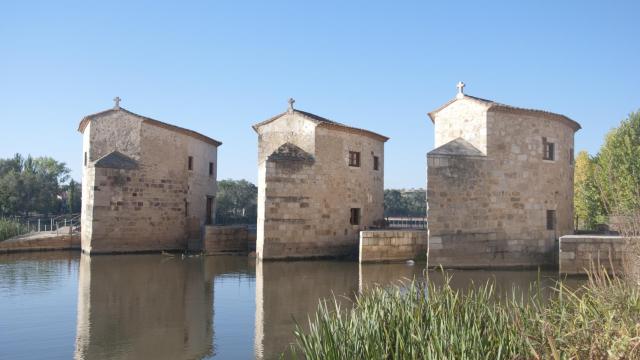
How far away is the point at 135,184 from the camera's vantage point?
18.8 meters

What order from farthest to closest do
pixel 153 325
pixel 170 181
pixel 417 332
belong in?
pixel 170 181 < pixel 153 325 < pixel 417 332

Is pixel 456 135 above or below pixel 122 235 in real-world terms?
above

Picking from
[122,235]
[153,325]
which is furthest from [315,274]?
[122,235]

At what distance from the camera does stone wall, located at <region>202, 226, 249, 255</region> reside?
747 inches

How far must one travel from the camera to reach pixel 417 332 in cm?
459

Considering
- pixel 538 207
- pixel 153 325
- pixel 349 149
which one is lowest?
pixel 153 325

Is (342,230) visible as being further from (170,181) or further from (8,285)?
(8,285)

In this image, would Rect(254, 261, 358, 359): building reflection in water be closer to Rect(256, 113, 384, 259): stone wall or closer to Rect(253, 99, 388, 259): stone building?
Rect(256, 113, 384, 259): stone wall

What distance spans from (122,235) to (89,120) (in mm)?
4339

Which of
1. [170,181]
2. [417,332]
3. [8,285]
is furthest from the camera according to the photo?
[170,181]

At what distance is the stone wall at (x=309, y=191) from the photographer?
54.3ft

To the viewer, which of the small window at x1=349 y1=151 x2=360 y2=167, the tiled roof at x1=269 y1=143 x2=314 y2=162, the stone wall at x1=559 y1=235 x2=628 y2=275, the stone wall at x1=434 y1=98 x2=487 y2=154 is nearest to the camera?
the stone wall at x1=559 y1=235 x2=628 y2=275

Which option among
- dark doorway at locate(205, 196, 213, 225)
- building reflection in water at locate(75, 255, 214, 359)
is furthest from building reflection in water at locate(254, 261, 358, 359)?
dark doorway at locate(205, 196, 213, 225)

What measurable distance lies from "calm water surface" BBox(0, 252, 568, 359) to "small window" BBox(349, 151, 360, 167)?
13.0 ft
